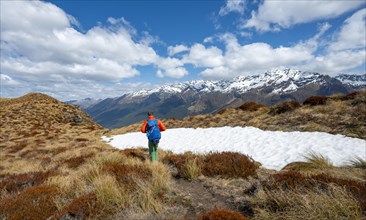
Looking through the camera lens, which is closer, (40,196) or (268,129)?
(40,196)

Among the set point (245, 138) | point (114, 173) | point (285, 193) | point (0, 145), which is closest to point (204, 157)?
point (114, 173)

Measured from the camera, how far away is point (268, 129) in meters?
18.1

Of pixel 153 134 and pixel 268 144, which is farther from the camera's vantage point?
pixel 268 144

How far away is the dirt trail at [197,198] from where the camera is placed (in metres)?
5.32

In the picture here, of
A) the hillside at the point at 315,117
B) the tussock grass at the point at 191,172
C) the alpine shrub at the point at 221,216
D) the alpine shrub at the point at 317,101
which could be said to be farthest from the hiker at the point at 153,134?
the alpine shrub at the point at 317,101

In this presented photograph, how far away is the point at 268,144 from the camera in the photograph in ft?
48.2

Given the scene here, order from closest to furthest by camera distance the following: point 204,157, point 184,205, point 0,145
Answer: point 184,205 → point 204,157 → point 0,145

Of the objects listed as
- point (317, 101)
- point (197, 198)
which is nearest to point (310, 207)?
point (197, 198)

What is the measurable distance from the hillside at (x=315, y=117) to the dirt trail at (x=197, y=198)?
10719 mm

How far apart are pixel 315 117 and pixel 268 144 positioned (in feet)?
18.4

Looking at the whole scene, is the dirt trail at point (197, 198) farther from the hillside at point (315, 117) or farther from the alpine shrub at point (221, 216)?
the hillside at point (315, 117)

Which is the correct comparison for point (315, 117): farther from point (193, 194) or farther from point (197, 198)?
point (197, 198)

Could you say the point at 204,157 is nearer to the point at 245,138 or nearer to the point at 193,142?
the point at 245,138

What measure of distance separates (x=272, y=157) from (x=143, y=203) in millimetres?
8850
